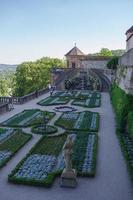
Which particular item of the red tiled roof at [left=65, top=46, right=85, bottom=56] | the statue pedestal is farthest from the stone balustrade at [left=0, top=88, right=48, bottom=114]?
the red tiled roof at [left=65, top=46, right=85, bottom=56]

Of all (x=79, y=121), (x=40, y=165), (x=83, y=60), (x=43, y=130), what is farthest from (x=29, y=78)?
(x=40, y=165)

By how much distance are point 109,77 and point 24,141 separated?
31.7m

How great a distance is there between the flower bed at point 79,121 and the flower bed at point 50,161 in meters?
2.64

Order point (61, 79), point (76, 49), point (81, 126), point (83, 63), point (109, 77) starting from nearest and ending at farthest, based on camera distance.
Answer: point (81, 126) → point (109, 77) → point (61, 79) → point (83, 63) → point (76, 49)

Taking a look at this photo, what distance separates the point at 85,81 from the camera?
4994cm

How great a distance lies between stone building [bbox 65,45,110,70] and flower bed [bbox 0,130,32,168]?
127 feet

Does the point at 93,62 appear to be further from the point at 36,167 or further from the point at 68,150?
the point at 68,150

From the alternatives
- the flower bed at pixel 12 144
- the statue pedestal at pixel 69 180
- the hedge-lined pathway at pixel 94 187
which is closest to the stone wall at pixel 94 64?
the flower bed at pixel 12 144

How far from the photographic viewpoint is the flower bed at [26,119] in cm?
2111

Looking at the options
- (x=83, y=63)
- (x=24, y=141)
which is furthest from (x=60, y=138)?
(x=83, y=63)

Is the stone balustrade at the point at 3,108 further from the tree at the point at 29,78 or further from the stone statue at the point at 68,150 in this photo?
the tree at the point at 29,78

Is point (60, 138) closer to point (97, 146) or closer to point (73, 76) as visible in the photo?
point (97, 146)

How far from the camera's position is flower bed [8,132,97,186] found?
1148 centimetres

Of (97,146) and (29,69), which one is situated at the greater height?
(29,69)
